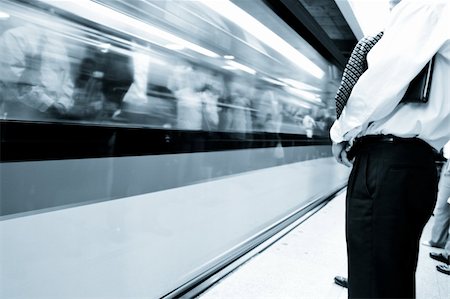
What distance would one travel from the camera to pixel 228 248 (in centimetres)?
283

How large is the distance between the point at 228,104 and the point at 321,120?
3.68m

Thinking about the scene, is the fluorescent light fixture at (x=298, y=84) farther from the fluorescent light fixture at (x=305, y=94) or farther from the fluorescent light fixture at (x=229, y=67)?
the fluorescent light fixture at (x=229, y=67)

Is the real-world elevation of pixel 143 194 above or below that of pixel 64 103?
below

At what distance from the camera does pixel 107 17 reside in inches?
65.2

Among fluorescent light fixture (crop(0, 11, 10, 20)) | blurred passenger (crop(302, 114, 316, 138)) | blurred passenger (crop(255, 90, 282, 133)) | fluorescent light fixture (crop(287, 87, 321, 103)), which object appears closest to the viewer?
fluorescent light fixture (crop(0, 11, 10, 20))

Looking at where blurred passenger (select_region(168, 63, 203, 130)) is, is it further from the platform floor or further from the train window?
the platform floor

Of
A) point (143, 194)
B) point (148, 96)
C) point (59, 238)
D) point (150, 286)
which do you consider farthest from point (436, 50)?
point (150, 286)

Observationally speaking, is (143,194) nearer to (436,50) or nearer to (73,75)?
(73,75)

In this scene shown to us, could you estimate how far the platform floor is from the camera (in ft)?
7.80

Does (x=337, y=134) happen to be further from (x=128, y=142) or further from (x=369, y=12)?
(x=369, y=12)

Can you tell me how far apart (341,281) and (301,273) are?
321mm

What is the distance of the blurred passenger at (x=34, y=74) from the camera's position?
1237 millimetres

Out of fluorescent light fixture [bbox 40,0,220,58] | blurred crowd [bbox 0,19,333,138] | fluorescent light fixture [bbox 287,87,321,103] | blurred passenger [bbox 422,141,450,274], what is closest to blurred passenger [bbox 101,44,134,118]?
blurred crowd [bbox 0,19,333,138]

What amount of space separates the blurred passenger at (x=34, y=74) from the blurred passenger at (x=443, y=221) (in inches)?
124
